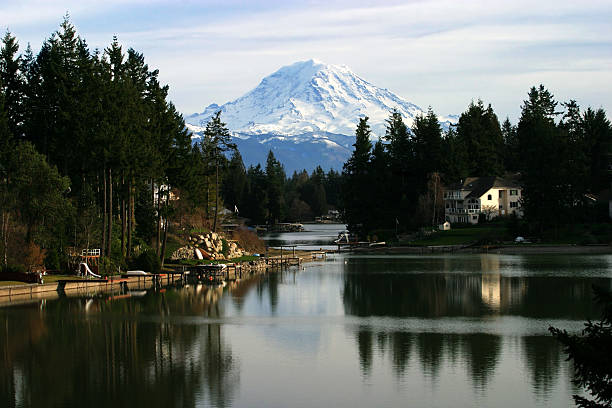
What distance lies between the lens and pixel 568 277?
6506 cm

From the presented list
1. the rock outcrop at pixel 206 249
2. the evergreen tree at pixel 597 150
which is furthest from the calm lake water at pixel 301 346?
the evergreen tree at pixel 597 150

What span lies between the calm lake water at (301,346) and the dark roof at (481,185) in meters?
61.4

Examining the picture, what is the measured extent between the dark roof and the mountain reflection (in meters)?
81.7

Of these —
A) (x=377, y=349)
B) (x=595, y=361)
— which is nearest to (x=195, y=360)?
(x=377, y=349)

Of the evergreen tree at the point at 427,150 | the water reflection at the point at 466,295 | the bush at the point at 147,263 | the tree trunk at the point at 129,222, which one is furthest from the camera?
the evergreen tree at the point at 427,150

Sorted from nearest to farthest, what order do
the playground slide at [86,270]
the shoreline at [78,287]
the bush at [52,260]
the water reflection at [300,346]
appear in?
the water reflection at [300,346]
the shoreline at [78,287]
the playground slide at [86,270]
the bush at [52,260]

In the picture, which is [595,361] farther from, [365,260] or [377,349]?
[365,260]

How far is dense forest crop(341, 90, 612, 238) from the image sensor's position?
342 ft

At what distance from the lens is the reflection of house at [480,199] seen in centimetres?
12392

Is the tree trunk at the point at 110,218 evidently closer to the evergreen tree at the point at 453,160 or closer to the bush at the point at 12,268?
the bush at the point at 12,268

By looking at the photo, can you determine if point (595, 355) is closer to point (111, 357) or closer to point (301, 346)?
point (301, 346)

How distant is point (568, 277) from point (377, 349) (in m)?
35.2

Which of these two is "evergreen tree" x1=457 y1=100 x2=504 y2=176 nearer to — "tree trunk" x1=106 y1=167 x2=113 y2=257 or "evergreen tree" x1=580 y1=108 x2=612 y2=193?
"evergreen tree" x1=580 y1=108 x2=612 y2=193

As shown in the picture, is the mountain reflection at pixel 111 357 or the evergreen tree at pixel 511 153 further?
the evergreen tree at pixel 511 153
